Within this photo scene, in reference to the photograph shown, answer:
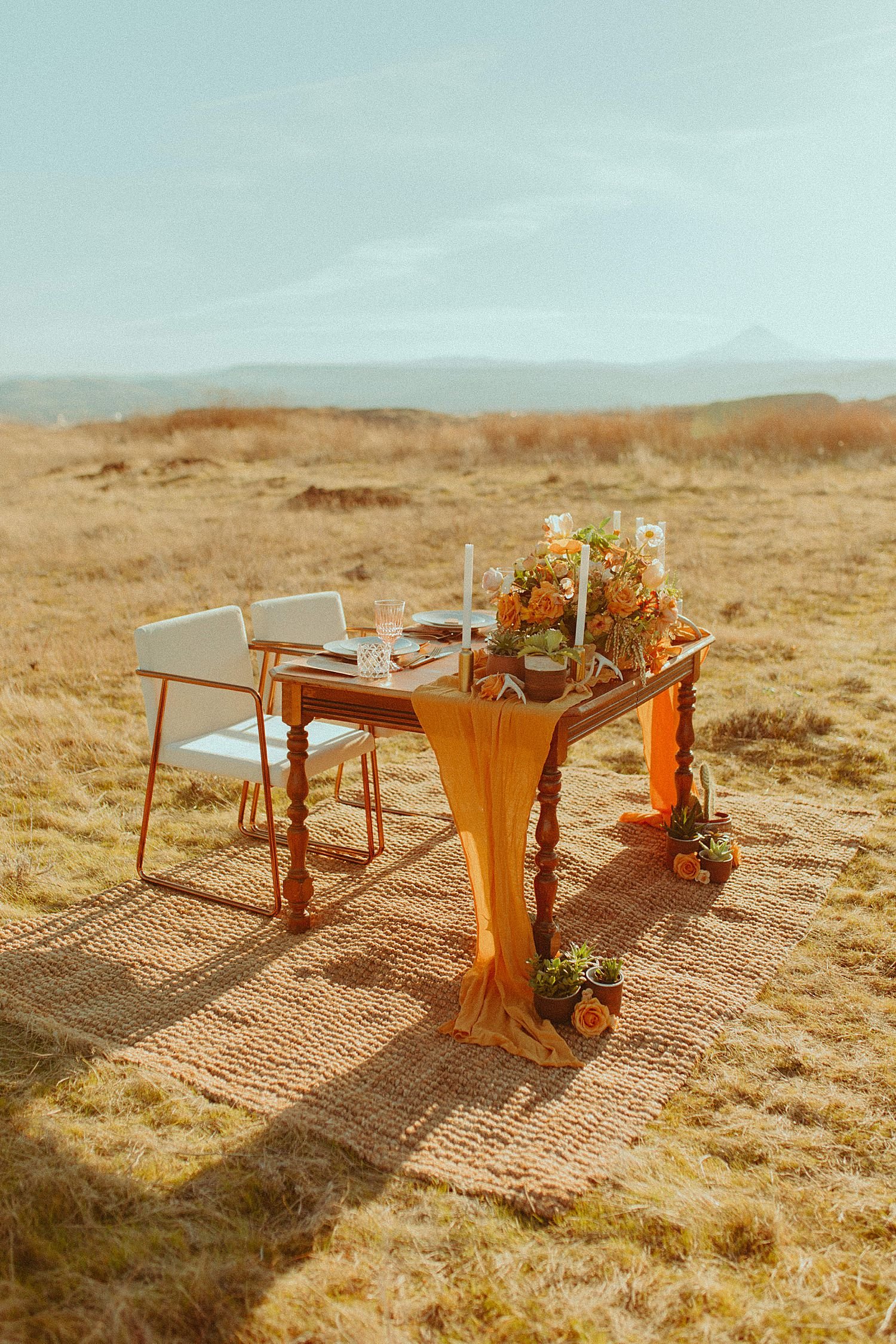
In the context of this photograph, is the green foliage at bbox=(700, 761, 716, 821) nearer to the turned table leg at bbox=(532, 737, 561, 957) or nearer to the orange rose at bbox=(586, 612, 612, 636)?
the orange rose at bbox=(586, 612, 612, 636)

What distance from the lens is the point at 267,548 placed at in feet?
34.0

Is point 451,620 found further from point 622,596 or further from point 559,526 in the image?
point 622,596

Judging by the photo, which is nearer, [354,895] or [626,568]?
[626,568]

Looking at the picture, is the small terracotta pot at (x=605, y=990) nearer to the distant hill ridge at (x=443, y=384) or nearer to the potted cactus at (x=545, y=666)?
the potted cactus at (x=545, y=666)

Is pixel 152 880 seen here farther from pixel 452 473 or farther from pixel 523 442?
A: pixel 523 442

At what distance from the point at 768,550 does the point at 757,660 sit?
11.7 feet

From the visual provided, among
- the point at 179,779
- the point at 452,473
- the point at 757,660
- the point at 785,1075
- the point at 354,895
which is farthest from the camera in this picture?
the point at 452,473

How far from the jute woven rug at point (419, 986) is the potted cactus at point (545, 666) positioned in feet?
3.00

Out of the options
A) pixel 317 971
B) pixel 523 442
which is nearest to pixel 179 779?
pixel 317 971

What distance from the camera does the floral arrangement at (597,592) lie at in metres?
3.12

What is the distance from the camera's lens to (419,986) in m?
3.18

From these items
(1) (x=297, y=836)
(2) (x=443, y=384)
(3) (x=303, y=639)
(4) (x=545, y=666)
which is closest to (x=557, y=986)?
(4) (x=545, y=666)

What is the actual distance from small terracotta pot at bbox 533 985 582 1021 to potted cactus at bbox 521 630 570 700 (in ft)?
2.61

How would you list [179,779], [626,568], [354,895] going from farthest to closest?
[179,779] → [354,895] → [626,568]
